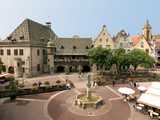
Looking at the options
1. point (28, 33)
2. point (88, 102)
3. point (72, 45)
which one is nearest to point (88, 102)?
point (88, 102)

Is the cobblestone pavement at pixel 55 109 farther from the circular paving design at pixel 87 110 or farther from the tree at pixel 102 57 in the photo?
the tree at pixel 102 57

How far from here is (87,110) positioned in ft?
114

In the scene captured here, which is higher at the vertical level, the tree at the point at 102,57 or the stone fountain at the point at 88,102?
the tree at the point at 102,57

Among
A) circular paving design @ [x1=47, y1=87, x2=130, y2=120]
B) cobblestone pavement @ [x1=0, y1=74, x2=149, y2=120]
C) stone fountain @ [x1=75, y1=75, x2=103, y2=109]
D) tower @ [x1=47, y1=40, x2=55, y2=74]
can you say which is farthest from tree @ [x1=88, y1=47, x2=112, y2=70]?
stone fountain @ [x1=75, y1=75, x2=103, y2=109]

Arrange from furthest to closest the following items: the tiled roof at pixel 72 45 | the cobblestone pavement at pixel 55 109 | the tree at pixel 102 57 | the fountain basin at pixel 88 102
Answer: the tiled roof at pixel 72 45
the tree at pixel 102 57
the fountain basin at pixel 88 102
the cobblestone pavement at pixel 55 109

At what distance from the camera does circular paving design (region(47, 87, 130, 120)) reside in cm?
3176

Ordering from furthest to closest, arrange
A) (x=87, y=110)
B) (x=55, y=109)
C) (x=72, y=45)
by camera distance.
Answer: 1. (x=72, y=45)
2. (x=55, y=109)
3. (x=87, y=110)

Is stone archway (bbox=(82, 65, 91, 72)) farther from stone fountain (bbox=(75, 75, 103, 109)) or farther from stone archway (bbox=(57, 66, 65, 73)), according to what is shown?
stone fountain (bbox=(75, 75, 103, 109))

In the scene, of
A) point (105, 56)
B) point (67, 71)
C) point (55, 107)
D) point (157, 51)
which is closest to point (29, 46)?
point (67, 71)

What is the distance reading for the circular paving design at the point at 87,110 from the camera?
3176 centimetres

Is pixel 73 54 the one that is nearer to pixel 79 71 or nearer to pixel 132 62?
pixel 79 71

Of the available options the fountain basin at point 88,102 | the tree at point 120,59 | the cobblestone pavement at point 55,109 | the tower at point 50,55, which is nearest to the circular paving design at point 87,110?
the cobblestone pavement at point 55,109

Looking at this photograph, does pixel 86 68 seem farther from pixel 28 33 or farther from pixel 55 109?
pixel 55 109

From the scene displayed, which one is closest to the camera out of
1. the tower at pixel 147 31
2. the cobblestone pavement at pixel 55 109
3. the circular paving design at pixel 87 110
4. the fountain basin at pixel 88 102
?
the cobblestone pavement at pixel 55 109
